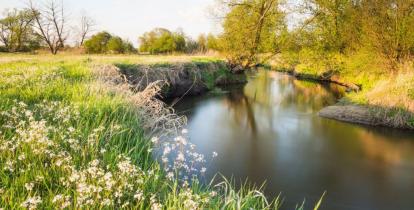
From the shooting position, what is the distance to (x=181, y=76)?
20188 millimetres

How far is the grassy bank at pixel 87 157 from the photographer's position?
A: 3361mm

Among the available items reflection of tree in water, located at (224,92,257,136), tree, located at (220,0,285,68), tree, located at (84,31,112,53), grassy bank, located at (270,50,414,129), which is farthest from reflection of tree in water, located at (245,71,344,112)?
tree, located at (84,31,112,53)

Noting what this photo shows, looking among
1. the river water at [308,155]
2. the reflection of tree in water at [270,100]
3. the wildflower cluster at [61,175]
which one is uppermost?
the wildflower cluster at [61,175]

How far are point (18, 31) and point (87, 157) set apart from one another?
4551cm

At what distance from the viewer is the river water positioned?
7929mm

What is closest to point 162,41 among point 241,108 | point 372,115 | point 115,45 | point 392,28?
point 115,45

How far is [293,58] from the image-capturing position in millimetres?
30516

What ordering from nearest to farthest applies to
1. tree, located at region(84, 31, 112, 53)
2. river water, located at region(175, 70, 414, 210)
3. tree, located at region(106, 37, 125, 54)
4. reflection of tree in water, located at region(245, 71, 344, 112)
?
river water, located at region(175, 70, 414, 210), reflection of tree in water, located at region(245, 71, 344, 112), tree, located at region(106, 37, 125, 54), tree, located at region(84, 31, 112, 53)

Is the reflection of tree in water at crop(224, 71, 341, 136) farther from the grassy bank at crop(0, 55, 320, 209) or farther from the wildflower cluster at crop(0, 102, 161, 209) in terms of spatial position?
the wildflower cluster at crop(0, 102, 161, 209)

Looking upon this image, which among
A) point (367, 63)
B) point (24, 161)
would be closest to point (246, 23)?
point (367, 63)

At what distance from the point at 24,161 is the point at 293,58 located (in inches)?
1112

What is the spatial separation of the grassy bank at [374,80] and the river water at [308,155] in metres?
0.94

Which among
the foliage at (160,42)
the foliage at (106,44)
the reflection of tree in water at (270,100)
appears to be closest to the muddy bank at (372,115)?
the reflection of tree in water at (270,100)

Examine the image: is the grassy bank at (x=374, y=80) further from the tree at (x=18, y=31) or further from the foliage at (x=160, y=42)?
the tree at (x=18, y=31)
